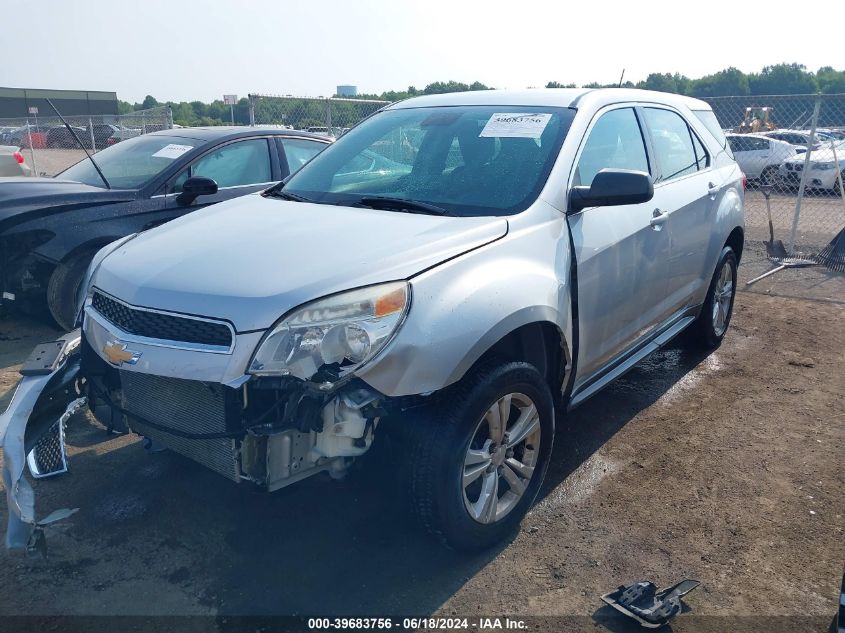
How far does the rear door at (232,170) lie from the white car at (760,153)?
10.0m

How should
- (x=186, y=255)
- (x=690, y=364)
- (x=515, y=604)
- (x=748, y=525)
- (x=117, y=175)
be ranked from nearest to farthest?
1. (x=515, y=604)
2. (x=186, y=255)
3. (x=748, y=525)
4. (x=690, y=364)
5. (x=117, y=175)

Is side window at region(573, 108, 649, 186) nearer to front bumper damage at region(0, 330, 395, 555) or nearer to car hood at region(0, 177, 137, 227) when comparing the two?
front bumper damage at region(0, 330, 395, 555)

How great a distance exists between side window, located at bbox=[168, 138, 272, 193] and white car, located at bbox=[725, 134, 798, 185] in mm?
10032

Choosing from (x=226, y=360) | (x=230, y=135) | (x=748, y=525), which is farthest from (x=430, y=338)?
(x=230, y=135)

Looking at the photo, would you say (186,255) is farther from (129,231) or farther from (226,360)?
(129,231)

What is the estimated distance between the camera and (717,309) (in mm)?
5590

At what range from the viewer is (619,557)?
3.07 metres

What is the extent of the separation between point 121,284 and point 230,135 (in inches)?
149

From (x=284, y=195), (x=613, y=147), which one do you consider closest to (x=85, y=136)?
(x=284, y=195)

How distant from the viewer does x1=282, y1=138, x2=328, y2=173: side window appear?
671 cm

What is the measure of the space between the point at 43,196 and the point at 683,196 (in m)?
4.64

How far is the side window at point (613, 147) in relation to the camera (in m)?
3.65

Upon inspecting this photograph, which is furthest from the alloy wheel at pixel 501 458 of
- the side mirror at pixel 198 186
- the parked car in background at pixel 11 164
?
the parked car in background at pixel 11 164

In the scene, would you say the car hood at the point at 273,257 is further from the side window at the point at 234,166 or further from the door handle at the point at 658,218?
the side window at the point at 234,166
